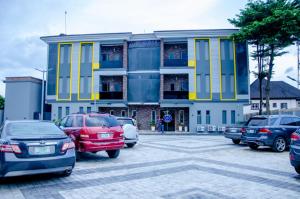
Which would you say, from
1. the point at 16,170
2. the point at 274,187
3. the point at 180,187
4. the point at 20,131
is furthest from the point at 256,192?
the point at 20,131

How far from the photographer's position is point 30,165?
5.86 metres

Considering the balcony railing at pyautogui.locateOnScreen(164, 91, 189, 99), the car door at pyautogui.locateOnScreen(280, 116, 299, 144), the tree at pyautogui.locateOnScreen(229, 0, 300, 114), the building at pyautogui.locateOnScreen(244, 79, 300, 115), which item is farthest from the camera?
the building at pyautogui.locateOnScreen(244, 79, 300, 115)

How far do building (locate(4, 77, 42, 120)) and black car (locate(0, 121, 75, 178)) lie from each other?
2998 centimetres

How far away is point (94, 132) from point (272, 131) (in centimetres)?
809

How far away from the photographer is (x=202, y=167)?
8.61m

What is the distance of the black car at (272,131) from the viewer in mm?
11961

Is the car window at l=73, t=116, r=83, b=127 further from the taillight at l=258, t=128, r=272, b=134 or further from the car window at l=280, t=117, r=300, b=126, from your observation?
the car window at l=280, t=117, r=300, b=126

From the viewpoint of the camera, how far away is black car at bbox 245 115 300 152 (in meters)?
12.0

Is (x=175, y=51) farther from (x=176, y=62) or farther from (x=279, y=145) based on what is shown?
(x=279, y=145)

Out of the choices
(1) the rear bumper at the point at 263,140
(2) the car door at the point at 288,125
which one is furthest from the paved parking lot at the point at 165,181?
(2) the car door at the point at 288,125

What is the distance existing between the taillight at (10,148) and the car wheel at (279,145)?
1082 cm

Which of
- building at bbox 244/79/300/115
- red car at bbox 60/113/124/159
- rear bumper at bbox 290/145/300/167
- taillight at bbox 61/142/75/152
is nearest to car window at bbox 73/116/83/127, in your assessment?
red car at bbox 60/113/124/159

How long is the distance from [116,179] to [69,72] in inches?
1130

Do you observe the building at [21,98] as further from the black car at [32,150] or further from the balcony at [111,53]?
the black car at [32,150]
